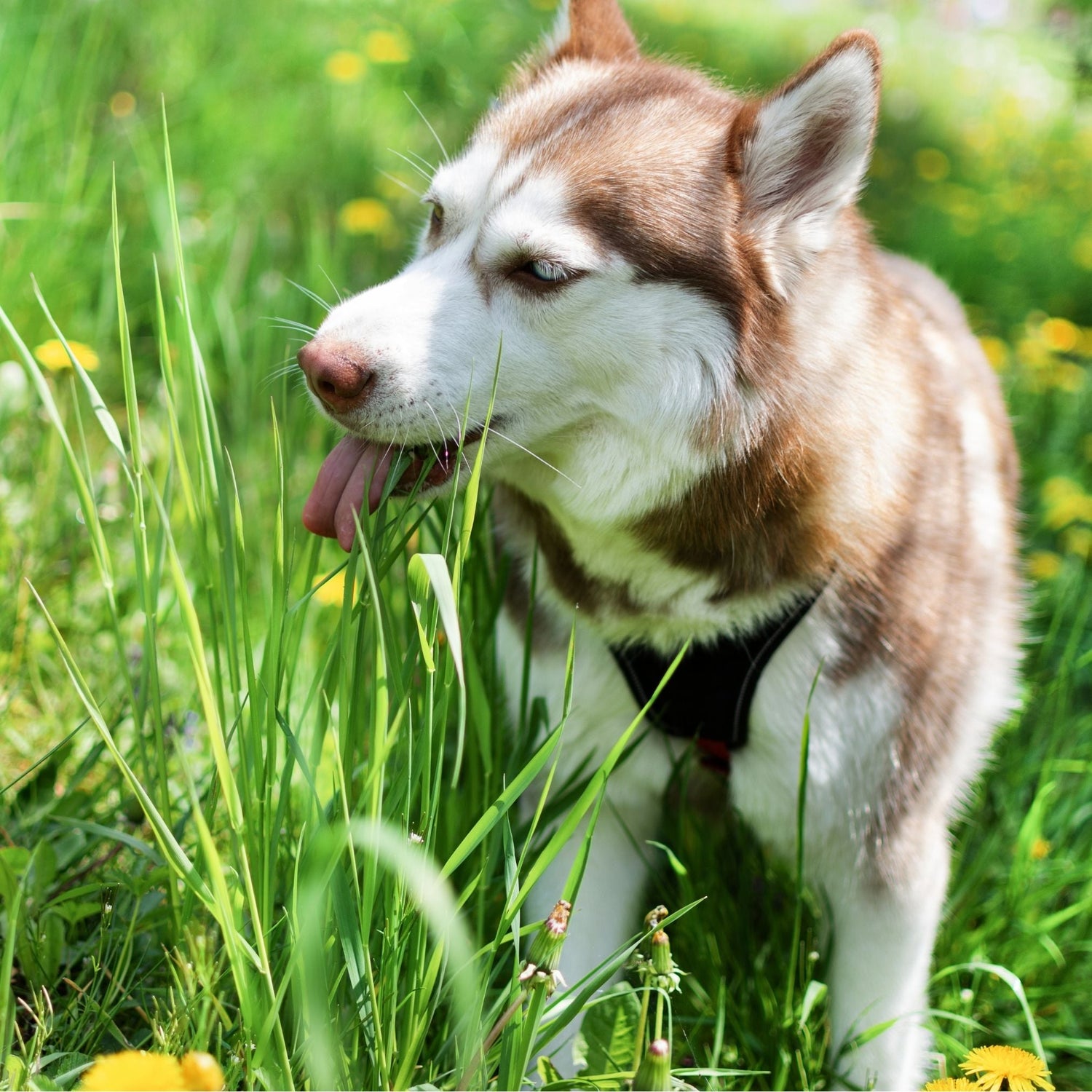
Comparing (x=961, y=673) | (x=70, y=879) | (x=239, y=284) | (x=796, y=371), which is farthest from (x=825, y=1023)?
(x=239, y=284)

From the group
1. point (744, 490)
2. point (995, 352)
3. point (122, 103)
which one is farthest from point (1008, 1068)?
point (122, 103)

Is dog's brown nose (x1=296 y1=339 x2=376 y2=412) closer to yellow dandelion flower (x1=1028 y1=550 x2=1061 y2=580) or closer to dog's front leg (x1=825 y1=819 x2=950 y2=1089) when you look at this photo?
dog's front leg (x1=825 y1=819 x2=950 y2=1089)

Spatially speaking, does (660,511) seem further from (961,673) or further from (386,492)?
(961,673)

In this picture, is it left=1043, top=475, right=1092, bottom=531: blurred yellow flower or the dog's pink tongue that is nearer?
the dog's pink tongue

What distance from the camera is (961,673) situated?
1.90 m

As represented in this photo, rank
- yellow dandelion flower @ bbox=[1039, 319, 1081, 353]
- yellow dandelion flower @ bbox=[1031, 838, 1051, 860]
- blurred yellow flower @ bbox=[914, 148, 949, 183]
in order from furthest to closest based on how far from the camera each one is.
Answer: blurred yellow flower @ bbox=[914, 148, 949, 183], yellow dandelion flower @ bbox=[1039, 319, 1081, 353], yellow dandelion flower @ bbox=[1031, 838, 1051, 860]

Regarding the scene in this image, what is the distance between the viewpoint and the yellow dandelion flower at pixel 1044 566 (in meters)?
2.90

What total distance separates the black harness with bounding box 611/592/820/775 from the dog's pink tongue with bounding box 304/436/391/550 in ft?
1.69

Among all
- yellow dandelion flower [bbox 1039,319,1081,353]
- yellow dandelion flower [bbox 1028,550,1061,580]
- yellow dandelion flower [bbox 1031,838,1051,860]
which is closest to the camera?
yellow dandelion flower [bbox 1031,838,1051,860]

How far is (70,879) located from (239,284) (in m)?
2.03

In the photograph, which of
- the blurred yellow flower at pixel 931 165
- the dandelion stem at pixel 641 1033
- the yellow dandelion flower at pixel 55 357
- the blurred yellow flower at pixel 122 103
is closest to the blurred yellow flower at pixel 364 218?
the blurred yellow flower at pixel 122 103

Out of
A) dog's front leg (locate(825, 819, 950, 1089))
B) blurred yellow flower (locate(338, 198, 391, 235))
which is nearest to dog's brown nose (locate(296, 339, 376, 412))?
dog's front leg (locate(825, 819, 950, 1089))

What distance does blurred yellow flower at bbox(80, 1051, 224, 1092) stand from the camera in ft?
3.18

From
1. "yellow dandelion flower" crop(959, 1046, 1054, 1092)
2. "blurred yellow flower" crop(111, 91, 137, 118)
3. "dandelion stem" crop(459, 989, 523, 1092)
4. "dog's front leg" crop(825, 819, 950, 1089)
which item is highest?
"blurred yellow flower" crop(111, 91, 137, 118)
